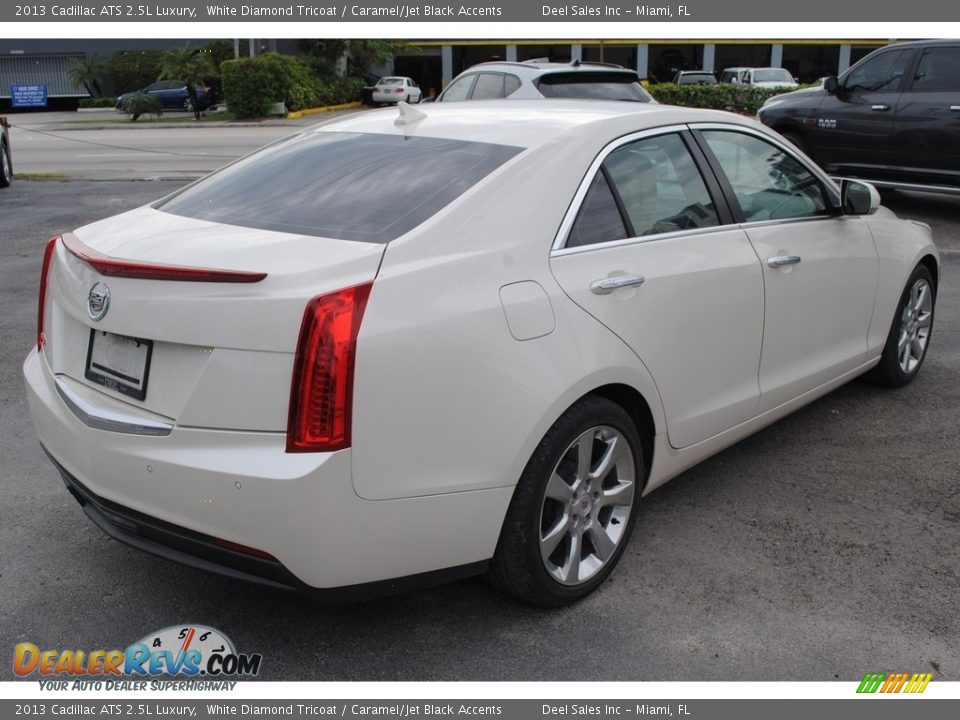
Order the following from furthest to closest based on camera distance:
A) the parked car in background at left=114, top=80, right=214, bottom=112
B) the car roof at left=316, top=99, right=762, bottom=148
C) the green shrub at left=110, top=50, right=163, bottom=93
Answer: the green shrub at left=110, top=50, right=163, bottom=93, the parked car in background at left=114, top=80, right=214, bottom=112, the car roof at left=316, top=99, right=762, bottom=148

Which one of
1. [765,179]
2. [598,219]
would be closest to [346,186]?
[598,219]

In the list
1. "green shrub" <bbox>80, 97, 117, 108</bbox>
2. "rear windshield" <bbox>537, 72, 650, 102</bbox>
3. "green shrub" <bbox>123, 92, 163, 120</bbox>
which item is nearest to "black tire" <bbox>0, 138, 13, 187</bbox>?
"rear windshield" <bbox>537, 72, 650, 102</bbox>

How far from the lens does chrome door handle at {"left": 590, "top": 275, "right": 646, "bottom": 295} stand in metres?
3.38

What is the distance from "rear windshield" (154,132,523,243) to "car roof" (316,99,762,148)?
0.09 metres

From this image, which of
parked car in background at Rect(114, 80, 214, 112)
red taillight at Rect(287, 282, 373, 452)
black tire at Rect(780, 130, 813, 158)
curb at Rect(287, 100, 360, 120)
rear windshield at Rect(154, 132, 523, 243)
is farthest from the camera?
parked car in background at Rect(114, 80, 214, 112)

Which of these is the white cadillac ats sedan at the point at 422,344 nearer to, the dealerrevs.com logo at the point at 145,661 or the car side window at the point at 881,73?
the dealerrevs.com logo at the point at 145,661

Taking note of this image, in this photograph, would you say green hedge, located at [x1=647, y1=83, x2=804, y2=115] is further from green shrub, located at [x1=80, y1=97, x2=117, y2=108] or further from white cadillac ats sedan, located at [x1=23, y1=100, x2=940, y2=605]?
green shrub, located at [x1=80, y1=97, x2=117, y2=108]

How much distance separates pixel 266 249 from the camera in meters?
3.05

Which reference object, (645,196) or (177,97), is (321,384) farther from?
(177,97)

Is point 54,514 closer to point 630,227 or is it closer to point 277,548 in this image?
point 277,548

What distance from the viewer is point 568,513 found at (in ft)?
11.2

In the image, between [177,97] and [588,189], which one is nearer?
[588,189]

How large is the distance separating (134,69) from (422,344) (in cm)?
5240

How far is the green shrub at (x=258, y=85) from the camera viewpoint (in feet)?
116
